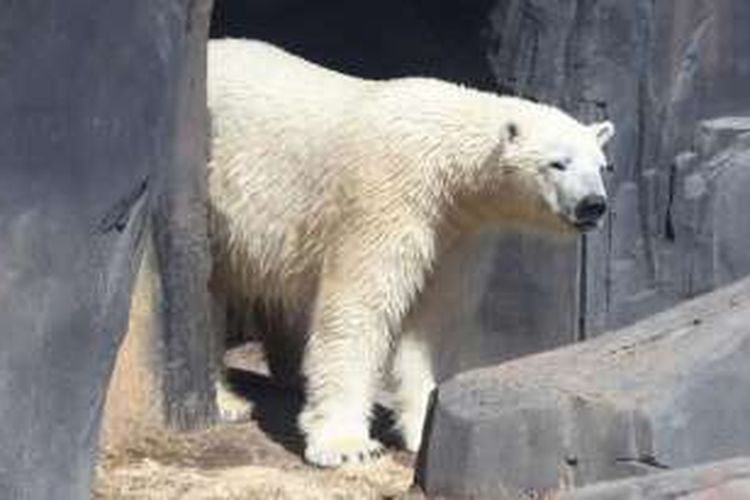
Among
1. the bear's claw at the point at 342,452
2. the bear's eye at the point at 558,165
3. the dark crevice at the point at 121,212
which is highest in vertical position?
the dark crevice at the point at 121,212

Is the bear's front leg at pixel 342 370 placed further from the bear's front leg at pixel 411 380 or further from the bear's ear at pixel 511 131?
the bear's ear at pixel 511 131

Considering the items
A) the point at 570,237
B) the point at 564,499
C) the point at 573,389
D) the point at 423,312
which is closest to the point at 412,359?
the point at 423,312

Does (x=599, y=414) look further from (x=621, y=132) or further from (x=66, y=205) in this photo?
(x=621, y=132)

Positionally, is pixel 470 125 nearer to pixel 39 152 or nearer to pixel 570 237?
pixel 570 237

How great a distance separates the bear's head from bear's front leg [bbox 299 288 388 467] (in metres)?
0.68

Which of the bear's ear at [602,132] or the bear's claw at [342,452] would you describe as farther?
the bear's ear at [602,132]

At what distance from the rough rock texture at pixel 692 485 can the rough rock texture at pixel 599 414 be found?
1.11m

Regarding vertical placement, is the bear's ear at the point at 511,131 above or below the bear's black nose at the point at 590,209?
above

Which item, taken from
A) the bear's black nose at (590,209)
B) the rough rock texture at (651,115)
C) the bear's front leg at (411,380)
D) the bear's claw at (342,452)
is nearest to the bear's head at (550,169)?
the bear's black nose at (590,209)

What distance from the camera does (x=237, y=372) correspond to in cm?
842

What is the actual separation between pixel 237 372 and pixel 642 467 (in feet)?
10.1

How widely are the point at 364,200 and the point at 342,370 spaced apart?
0.60 meters

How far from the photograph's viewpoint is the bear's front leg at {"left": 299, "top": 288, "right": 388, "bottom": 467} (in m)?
7.09

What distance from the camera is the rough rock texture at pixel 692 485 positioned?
4.36 meters
